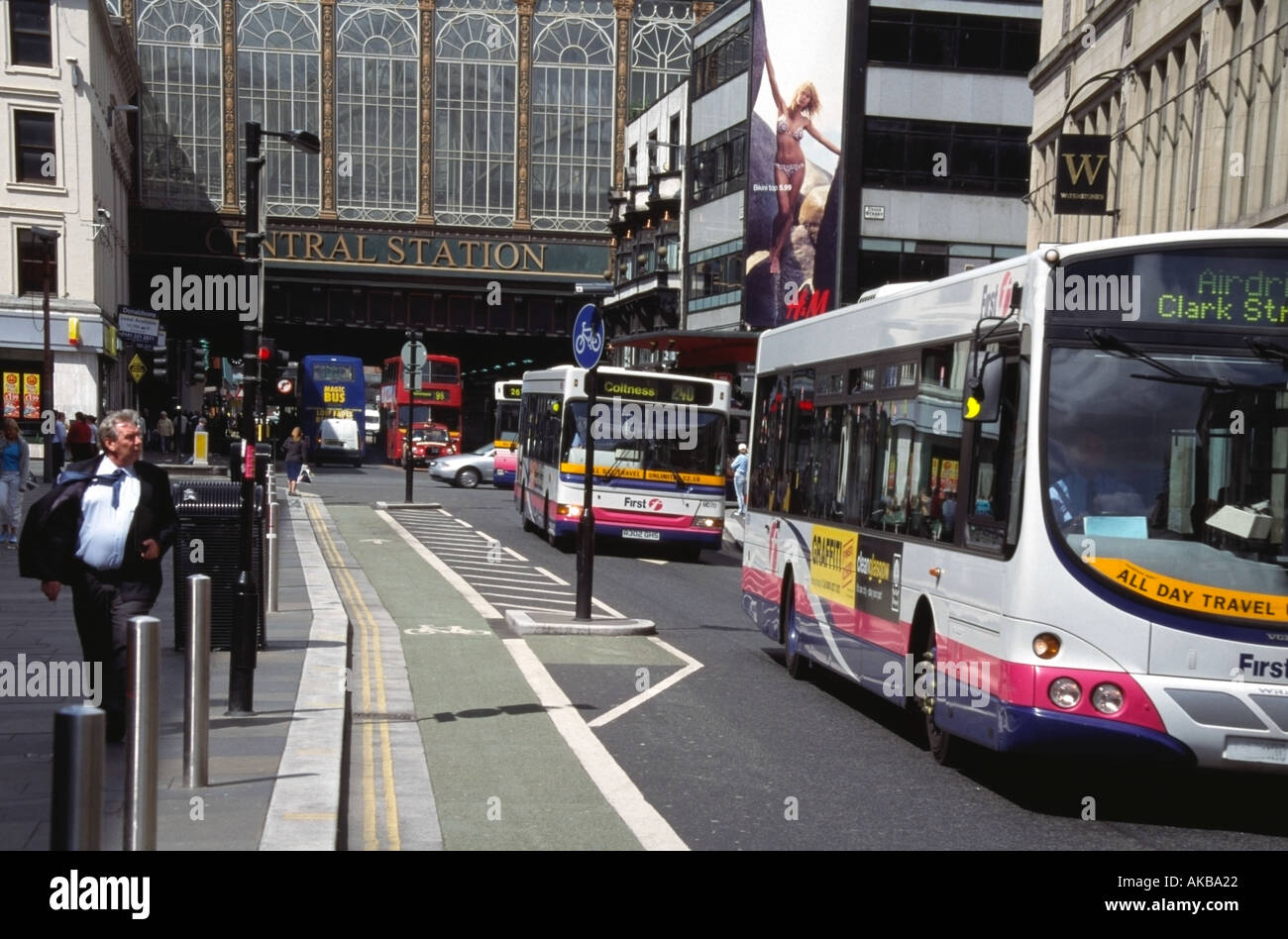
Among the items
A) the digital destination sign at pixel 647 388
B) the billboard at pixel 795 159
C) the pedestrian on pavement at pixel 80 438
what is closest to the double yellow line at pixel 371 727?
the digital destination sign at pixel 647 388

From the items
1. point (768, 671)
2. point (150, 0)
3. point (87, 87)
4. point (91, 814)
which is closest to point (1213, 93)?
point (768, 671)

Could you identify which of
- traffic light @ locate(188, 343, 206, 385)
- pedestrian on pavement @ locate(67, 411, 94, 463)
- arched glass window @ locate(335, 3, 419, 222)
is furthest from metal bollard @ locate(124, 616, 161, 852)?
arched glass window @ locate(335, 3, 419, 222)

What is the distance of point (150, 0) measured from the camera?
69438 millimetres

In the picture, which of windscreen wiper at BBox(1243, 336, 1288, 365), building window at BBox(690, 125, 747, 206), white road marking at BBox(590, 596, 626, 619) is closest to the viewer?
windscreen wiper at BBox(1243, 336, 1288, 365)

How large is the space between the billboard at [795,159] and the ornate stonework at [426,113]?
27506 mm

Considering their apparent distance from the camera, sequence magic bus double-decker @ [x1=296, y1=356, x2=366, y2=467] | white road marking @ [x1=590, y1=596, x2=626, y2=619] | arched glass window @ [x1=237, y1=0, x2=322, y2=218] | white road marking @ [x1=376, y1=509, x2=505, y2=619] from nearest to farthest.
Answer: white road marking @ [x1=590, y1=596, x2=626, y2=619]
white road marking @ [x1=376, y1=509, x2=505, y2=619]
magic bus double-decker @ [x1=296, y1=356, x2=366, y2=467]
arched glass window @ [x1=237, y1=0, x2=322, y2=218]

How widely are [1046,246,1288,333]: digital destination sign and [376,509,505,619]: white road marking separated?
9.59m

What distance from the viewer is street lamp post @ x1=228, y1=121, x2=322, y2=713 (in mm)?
9398

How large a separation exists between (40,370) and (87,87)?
891cm

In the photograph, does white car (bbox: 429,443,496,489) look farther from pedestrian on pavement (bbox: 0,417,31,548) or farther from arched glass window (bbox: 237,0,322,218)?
arched glass window (bbox: 237,0,322,218)

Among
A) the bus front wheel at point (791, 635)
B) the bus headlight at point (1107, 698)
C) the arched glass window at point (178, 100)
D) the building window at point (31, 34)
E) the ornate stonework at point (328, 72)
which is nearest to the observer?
the bus headlight at point (1107, 698)

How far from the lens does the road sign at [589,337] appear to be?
1541 centimetres

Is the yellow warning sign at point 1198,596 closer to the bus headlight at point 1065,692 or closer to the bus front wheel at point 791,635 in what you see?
the bus headlight at point 1065,692

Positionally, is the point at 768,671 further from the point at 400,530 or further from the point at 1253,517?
the point at 400,530
